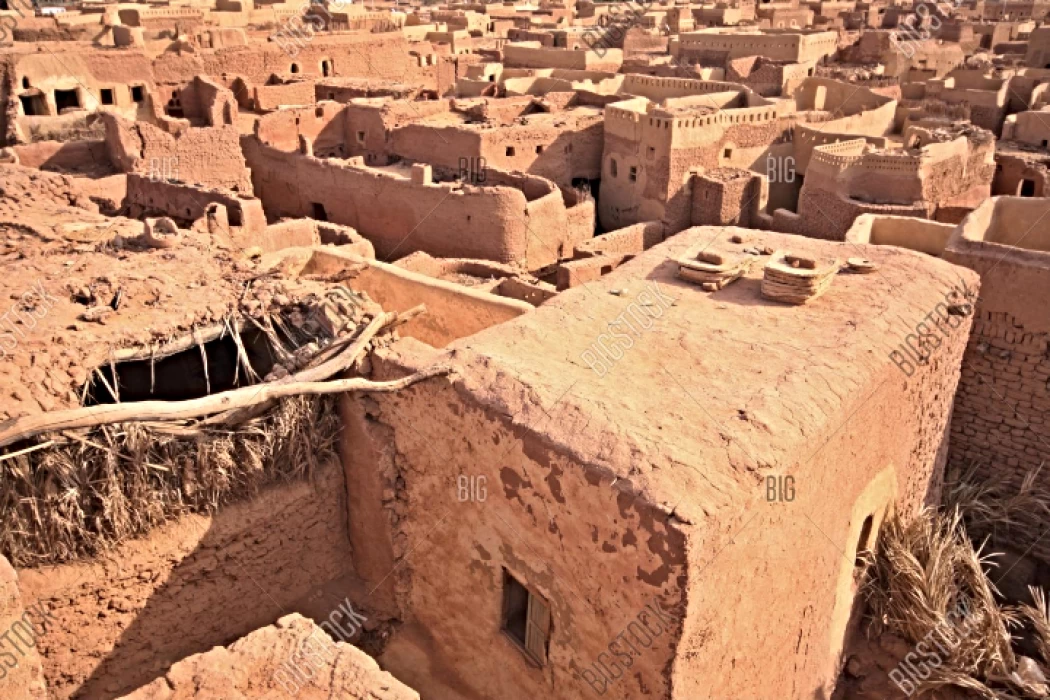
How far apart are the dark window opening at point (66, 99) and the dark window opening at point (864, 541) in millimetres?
20399

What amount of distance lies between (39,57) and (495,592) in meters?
19.5

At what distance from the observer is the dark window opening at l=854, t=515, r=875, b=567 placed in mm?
7793

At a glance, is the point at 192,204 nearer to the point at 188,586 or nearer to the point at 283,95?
the point at 188,586

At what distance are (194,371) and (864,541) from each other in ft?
21.0

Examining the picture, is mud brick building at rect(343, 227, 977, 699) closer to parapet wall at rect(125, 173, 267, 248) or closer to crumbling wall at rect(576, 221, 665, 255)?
parapet wall at rect(125, 173, 267, 248)

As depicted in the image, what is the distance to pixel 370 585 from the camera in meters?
8.15

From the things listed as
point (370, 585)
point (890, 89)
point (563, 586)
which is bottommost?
point (370, 585)

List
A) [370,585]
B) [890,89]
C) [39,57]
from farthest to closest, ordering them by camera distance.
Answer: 1. [890,89]
2. [39,57]
3. [370,585]

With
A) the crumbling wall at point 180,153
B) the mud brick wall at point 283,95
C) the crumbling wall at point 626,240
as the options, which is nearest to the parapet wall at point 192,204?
the crumbling wall at point 180,153

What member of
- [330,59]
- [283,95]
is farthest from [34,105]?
[330,59]

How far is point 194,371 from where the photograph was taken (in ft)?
27.1

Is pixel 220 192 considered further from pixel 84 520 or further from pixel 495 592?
pixel 495 592

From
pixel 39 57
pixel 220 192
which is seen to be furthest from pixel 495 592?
pixel 39 57

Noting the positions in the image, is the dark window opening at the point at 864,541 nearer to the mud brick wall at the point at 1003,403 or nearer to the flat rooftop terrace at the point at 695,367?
the flat rooftop terrace at the point at 695,367
